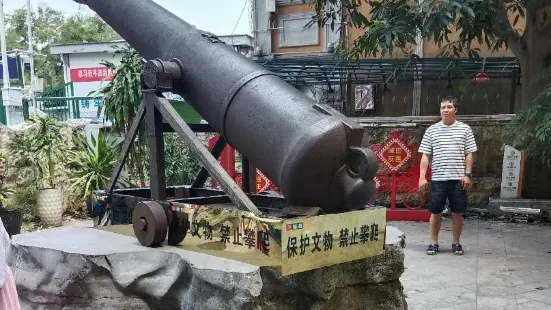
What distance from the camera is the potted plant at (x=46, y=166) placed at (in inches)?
303

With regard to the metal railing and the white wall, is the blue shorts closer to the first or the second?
the metal railing

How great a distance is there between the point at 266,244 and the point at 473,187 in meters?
6.57

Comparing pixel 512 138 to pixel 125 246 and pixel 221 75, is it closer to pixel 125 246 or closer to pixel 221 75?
pixel 221 75

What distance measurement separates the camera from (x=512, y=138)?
19.7 ft

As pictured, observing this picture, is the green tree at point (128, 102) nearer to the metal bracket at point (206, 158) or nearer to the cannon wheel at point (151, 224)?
the metal bracket at point (206, 158)

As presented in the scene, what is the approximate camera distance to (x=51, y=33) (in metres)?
27.1

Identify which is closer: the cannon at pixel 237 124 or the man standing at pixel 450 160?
the cannon at pixel 237 124

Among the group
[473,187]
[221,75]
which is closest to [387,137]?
[473,187]

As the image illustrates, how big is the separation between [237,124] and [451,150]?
9.00 feet

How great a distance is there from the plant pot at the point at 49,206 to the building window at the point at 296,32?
643 centimetres

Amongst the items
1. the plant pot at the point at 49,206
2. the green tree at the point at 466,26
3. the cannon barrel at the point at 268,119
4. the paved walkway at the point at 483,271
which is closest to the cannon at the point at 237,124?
the cannon barrel at the point at 268,119

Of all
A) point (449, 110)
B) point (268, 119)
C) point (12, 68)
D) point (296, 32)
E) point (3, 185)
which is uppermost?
point (296, 32)

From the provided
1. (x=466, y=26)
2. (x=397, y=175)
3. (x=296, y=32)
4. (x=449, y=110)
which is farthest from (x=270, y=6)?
(x=449, y=110)

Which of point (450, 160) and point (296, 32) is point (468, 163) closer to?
point (450, 160)
